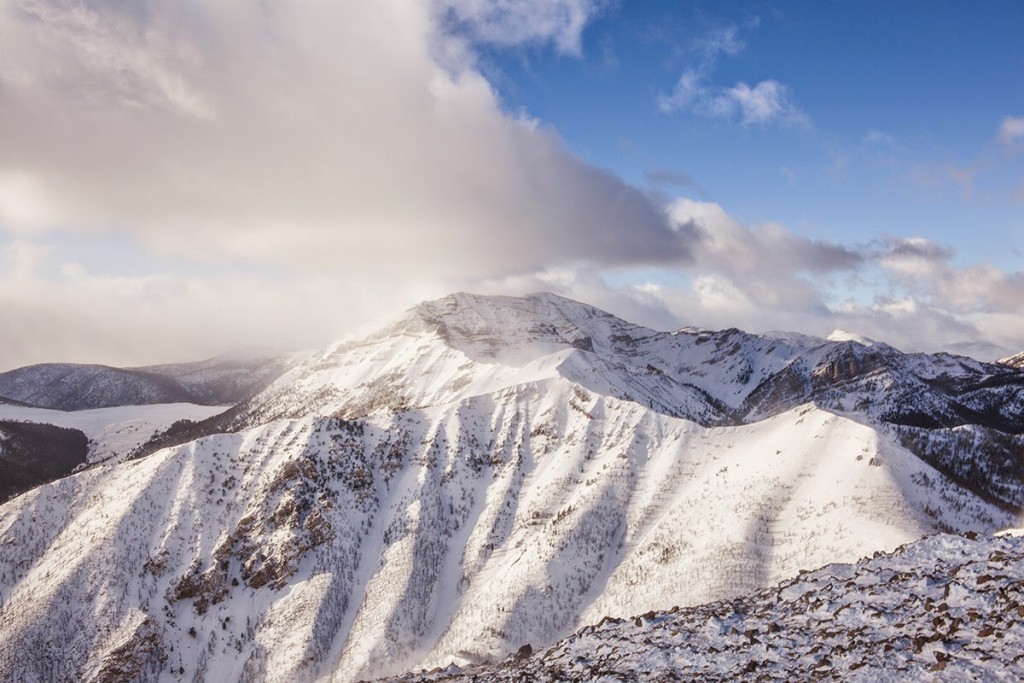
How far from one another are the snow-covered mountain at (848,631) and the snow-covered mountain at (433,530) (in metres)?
47.0

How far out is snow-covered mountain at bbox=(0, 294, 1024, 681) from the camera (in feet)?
239

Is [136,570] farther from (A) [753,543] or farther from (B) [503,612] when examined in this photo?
(A) [753,543]

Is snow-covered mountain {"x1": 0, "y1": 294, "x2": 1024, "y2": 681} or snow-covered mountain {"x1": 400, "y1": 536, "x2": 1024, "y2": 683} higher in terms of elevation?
snow-covered mountain {"x1": 400, "y1": 536, "x2": 1024, "y2": 683}

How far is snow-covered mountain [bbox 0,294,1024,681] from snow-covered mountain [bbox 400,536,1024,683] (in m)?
47.0

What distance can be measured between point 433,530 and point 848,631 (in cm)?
8189

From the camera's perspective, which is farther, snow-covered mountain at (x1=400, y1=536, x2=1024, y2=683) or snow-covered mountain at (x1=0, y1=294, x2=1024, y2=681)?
snow-covered mountain at (x1=0, y1=294, x2=1024, y2=681)

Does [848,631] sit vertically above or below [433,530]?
above

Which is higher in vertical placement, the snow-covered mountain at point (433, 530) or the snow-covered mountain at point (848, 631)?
the snow-covered mountain at point (848, 631)

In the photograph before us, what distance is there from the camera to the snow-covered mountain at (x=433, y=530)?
2867 inches

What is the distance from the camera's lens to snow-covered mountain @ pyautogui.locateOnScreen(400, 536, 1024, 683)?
51.1ft

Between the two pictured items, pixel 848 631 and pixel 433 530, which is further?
pixel 433 530

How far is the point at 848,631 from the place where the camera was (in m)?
18.5

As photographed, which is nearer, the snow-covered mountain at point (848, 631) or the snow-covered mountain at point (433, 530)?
the snow-covered mountain at point (848, 631)

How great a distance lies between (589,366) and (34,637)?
5410 inches
